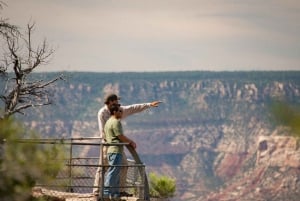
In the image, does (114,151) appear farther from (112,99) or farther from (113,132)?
(112,99)

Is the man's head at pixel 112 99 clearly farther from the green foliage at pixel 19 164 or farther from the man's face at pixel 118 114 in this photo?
the green foliage at pixel 19 164

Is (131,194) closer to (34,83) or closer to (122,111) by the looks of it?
(122,111)

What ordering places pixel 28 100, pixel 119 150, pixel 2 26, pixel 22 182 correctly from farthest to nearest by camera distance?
pixel 28 100 → pixel 2 26 → pixel 119 150 → pixel 22 182

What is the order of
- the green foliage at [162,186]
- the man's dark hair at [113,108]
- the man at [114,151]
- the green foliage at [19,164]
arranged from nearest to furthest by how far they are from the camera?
the green foliage at [19,164] < the man at [114,151] < the man's dark hair at [113,108] < the green foliage at [162,186]

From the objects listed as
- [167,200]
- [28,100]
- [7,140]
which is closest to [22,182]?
[7,140]

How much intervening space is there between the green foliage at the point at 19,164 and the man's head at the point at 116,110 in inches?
230

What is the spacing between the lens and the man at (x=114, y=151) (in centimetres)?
1376

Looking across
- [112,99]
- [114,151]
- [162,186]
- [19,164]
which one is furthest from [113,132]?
[162,186]

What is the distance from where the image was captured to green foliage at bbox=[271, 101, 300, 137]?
7680mm

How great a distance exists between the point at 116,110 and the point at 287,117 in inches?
279

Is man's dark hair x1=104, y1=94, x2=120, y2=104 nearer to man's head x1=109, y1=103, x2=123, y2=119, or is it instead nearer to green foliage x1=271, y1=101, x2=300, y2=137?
man's head x1=109, y1=103, x2=123, y2=119

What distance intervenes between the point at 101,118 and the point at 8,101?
9.22ft

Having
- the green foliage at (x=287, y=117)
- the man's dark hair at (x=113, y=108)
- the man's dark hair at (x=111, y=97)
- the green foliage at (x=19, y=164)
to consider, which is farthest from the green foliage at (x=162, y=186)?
the green foliage at (x=287, y=117)

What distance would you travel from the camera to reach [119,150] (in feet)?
46.6
